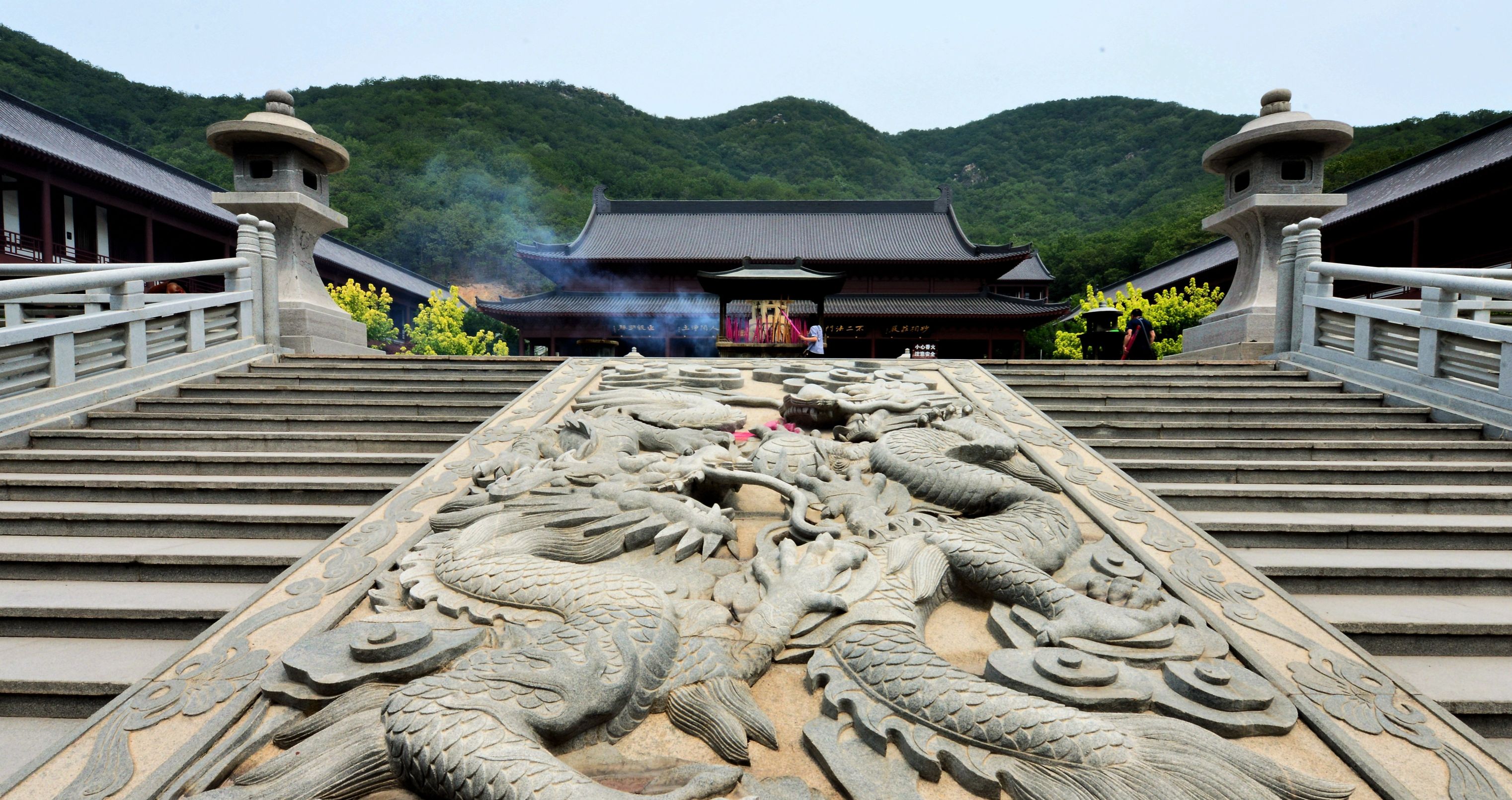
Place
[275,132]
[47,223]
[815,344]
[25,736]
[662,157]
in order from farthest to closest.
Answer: [662,157]
[47,223]
[815,344]
[275,132]
[25,736]

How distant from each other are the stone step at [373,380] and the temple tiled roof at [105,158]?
30.5 ft

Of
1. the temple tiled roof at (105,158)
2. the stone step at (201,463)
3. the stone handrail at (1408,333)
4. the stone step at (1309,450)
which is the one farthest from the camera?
the temple tiled roof at (105,158)

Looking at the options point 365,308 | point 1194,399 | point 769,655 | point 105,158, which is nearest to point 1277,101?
point 1194,399

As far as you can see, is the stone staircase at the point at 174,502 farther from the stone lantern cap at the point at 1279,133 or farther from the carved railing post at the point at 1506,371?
the stone lantern cap at the point at 1279,133

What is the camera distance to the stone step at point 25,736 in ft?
7.74

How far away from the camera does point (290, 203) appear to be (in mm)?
7836

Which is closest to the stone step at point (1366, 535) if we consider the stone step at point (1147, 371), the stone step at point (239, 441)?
the stone step at point (1147, 371)

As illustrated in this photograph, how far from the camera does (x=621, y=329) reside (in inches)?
755

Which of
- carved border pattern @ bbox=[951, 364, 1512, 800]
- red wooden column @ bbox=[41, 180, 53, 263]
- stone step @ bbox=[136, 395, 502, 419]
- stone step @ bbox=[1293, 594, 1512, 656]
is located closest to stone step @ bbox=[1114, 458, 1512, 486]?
carved border pattern @ bbox=[951, 364, 1512, 800]

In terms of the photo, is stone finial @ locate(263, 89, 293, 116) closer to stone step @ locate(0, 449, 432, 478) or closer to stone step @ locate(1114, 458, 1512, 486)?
stone step @ locate(0, 449, 432, 478)

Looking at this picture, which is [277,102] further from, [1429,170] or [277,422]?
[1429,170]

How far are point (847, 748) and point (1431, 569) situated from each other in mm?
3135

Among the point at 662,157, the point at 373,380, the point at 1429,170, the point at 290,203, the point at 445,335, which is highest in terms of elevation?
the point at 662,157

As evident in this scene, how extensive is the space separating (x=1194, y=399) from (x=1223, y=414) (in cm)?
27
